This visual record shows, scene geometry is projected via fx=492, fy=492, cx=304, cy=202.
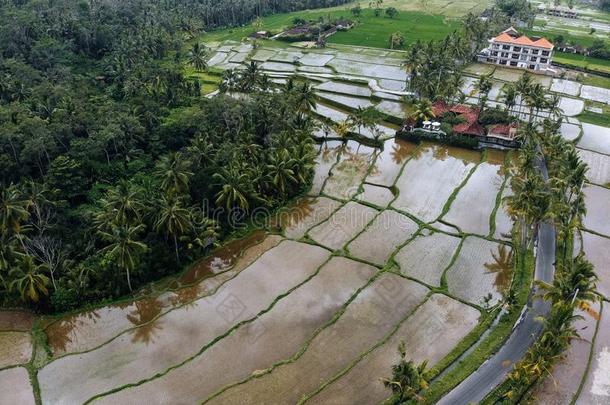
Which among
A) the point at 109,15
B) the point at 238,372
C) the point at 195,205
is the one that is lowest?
the point at 238,372

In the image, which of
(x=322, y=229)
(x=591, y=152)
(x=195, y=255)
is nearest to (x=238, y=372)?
(x=195, y=255)

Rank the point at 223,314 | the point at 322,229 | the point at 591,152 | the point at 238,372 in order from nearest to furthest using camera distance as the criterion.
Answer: the point at 238,372
the point at 223,314
the point at 322,229
the point at 591,152

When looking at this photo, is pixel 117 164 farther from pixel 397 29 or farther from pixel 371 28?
pixel 397 29

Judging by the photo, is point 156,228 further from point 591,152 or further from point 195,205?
point 591,152

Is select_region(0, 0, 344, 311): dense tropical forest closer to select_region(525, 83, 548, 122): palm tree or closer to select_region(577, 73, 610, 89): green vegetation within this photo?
select_region(525, 83, 548, 122): palm tree

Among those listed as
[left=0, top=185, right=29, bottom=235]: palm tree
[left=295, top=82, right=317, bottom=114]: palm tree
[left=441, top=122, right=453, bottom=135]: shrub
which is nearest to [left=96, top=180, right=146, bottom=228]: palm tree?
[left=0, top=185, right=29, bottom=235]: palm tree

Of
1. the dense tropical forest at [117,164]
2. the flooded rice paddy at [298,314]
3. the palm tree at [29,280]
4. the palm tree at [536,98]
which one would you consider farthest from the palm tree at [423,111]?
the palm tree at [29,280]

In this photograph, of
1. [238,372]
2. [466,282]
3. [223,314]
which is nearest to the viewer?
[238,372]

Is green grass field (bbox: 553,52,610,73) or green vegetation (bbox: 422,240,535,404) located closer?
green vegetation (bbox: 422,240,535,404)
